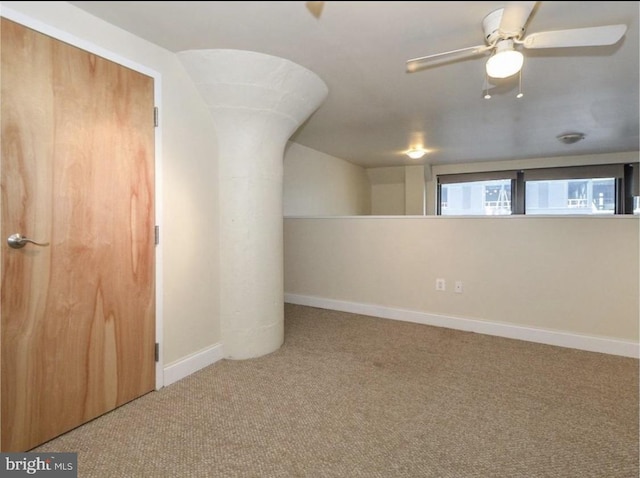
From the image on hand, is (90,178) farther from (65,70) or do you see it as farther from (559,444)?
(559,444)

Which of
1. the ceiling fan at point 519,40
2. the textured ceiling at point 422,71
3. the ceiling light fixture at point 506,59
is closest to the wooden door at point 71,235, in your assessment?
the textured ceiling at point 422,71

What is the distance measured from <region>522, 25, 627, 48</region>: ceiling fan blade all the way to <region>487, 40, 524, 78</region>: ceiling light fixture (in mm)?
69

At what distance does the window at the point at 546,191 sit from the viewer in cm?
546

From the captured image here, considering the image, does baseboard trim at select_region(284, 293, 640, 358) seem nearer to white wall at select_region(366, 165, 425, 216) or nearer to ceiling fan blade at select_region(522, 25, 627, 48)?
ceiling fan blade at select_region(522, 25, 627, 48)

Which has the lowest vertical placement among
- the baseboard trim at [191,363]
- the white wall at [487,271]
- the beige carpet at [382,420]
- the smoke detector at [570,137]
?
the beige carpet at [382,420]

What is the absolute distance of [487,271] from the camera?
10.5ft

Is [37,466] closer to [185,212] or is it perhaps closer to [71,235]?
[71,235]

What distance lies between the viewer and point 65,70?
1561mm

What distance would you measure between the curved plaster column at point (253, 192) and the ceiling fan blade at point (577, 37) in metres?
1.37

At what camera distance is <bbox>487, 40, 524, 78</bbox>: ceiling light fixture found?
65.6 inches

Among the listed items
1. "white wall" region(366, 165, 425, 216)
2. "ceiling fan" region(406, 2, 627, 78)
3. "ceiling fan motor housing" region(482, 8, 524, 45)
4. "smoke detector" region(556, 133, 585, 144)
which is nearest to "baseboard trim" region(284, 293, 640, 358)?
"ceiling fan" region(406, 2, 627, 78)

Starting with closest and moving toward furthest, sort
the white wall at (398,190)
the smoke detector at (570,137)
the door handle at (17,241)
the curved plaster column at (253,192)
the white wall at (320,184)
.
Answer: the door handle at (17,241)
the curved plaster column at (253,192)
the smoke detector at (570,137)
the white wall at (320,184)
the white wall at (398,190)

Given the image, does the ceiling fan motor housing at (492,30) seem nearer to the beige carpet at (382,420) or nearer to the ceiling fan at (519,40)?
the ceiling fan at (519,40)

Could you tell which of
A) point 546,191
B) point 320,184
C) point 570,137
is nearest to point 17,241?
point 320,184
